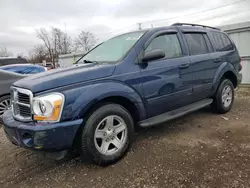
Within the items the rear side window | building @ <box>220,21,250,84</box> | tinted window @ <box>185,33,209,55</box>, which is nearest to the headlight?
tinted window @ <box>185,33,209,55</box>

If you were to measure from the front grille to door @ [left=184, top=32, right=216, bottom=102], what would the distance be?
106 inches

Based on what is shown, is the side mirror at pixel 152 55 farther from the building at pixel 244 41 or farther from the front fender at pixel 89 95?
the building at pixel 244 41

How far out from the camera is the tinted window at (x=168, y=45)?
3.40m

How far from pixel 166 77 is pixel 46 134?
195cm

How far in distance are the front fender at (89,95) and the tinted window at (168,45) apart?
2.98ft

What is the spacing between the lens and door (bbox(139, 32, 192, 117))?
3.12 m

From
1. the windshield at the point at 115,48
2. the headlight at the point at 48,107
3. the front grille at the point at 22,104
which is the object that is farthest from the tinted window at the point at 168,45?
the front grille at the point at 22,104

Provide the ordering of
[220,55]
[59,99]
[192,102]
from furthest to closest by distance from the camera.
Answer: [220,55], [192,102], [59,99]

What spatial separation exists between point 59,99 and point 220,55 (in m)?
3.55

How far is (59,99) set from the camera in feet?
7.68

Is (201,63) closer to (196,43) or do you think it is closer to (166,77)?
(196,43)

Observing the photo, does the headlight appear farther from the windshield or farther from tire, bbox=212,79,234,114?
tire, bbox=212,79,234,114

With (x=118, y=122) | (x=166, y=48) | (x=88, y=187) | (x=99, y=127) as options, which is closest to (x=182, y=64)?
(x=166, y=48)

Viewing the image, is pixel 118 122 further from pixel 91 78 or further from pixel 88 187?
pixel 88 187
